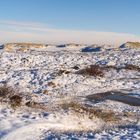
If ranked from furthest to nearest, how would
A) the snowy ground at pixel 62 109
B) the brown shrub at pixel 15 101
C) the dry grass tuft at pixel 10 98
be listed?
the dry grass tuft at pixel 10 98 → the brown shrub at pixel 15 101 → the snowy ground at pixel 62 109

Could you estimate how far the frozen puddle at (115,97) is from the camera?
72.4 ft

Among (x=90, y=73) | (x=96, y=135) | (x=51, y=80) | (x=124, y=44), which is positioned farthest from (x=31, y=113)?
(x=124, y=44)

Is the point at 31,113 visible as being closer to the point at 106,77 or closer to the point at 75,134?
the point at 75,134

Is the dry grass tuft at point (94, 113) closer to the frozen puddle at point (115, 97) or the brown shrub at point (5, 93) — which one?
the brown shrub at point (5, 93)

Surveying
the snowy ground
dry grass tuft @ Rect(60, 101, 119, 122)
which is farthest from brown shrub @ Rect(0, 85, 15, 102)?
dry grass tuft @ Rect(60, 101, 119, 122)

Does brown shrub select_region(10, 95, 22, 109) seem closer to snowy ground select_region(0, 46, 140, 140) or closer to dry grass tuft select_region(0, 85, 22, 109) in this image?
dry grass tuft select_region(0, 85, 22, 109)

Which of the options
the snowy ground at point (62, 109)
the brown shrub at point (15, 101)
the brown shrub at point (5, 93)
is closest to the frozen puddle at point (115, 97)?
the snowy ground at point (62, 109)

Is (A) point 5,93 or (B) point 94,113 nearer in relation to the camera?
(B) point 94,113

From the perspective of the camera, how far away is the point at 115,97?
2333cm

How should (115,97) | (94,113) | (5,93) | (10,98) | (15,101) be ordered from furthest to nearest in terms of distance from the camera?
(115,97) → (5,93) → (10,98) → (15,101) → (94,113)

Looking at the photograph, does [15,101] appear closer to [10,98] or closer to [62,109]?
[10,98]

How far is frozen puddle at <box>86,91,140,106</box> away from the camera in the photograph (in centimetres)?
2207

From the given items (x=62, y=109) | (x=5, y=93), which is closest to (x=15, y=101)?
(x=5, y=93)

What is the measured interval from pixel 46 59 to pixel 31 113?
23.6 meters
